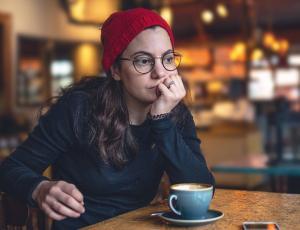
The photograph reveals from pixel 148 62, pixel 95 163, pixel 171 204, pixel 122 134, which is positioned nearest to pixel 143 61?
pixel 148 62

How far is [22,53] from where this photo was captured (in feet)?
23.6

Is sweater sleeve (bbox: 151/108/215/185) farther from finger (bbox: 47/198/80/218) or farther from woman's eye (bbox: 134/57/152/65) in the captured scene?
finger (bbox: 47/198/80/218)

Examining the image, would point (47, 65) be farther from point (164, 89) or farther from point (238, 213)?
point (238, 213)

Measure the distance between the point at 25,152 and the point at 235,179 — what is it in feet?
18.0

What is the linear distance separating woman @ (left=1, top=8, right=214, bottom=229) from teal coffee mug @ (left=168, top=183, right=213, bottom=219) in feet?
0.96

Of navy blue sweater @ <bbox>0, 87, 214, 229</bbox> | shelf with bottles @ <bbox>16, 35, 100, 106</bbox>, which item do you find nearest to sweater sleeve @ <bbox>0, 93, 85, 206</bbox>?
navy blue sweater @ <bbox>0, 87, 214, 229</bbox>

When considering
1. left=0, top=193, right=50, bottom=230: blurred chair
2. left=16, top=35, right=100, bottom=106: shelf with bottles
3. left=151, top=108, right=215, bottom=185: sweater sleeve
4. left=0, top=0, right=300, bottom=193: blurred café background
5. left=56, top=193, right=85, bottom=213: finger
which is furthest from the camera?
left=16, top=35, right=100, bottom=106: shelf with bottles

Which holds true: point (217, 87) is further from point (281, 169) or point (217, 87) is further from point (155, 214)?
point (155, 214)

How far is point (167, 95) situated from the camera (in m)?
1.58

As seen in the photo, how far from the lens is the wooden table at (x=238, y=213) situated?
4.37ft

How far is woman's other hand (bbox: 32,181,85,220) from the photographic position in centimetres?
130

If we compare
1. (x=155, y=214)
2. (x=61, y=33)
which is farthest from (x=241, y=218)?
(x=61, y=33)

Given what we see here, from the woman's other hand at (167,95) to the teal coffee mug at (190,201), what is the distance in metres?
0.31

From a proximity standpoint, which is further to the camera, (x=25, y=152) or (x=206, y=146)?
(x=206, y=146)
